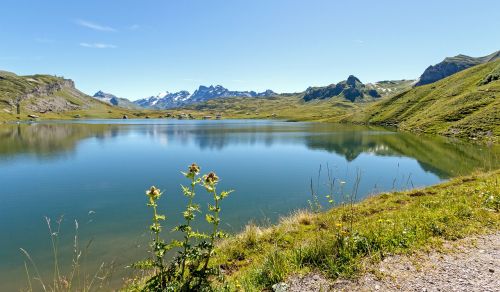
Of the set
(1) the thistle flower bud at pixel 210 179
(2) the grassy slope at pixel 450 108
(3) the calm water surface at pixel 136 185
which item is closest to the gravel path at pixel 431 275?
(1) the thistle flower bud at pixel 210 179

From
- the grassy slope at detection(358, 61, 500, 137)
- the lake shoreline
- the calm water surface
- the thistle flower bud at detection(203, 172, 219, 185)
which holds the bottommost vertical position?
the calm water surface

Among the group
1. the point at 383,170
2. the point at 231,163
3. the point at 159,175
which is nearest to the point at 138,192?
the point at 159,175

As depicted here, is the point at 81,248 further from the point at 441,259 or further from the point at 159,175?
the point at 159,175

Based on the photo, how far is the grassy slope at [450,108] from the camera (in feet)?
282

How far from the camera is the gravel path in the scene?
25.6ft

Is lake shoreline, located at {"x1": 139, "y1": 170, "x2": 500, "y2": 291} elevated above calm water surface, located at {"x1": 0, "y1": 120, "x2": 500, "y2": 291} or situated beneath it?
elevated above

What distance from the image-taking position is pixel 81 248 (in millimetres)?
19016

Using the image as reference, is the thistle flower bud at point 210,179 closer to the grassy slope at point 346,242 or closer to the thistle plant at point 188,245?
the thistle plant at point 188,245

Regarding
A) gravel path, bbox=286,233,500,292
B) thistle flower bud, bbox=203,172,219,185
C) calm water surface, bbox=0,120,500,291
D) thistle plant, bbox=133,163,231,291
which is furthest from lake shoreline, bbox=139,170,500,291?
calm water surface, bbox=0,120,500,291

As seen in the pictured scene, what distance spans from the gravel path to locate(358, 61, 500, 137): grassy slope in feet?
268

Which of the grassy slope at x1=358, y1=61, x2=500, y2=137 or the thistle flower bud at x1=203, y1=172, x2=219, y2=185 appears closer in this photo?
the thistle flower bud at x1=203, y1=172, x2=219, y2=185

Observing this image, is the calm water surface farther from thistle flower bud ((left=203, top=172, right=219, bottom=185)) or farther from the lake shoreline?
the lake shoreline

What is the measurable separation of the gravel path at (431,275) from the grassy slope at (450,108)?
268 feet

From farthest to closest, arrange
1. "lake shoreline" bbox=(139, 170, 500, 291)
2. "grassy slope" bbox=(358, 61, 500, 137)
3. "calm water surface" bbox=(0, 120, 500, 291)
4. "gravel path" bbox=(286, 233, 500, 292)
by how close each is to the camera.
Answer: "grassy slope" bbox=(358, 61, 500, 137) < "calm water surface" bbox=(0, 120, 500, 291) < "lake shoreline" bbox=(139, 170, 500, 291) < "gravel path" bbox=(286, 233, 500, 292)
